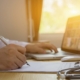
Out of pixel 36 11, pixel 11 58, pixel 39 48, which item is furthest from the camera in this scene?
pixel 36 11

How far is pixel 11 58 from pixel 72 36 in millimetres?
628

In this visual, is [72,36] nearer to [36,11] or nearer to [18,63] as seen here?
[18,63]

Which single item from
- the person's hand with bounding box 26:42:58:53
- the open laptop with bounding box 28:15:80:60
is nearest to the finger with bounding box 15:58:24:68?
the open laptop with bounding box 28:15:80:60

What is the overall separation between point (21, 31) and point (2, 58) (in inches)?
64.9

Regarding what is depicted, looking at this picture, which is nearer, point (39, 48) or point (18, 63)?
point (18, 63)

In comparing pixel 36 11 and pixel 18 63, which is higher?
pixel 36 11

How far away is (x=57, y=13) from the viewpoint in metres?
2.43

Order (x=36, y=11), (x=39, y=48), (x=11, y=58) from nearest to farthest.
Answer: (x=11, y=58) → (x=39, y=48) → (x=36, y=11)

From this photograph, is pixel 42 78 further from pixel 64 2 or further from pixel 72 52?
pixel 64 2

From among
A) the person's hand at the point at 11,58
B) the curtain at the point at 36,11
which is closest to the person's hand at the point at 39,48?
the person's hand at the point at 11,58

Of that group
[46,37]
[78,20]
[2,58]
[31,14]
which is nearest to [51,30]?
[46,37]

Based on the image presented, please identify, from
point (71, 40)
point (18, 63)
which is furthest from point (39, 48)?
point (18, 63)

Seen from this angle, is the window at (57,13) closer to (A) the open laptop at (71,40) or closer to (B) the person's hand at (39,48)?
(A) the open laptop at (71,40)

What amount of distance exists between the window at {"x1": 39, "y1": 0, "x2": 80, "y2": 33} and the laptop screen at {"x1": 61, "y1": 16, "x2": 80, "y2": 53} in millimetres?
964
